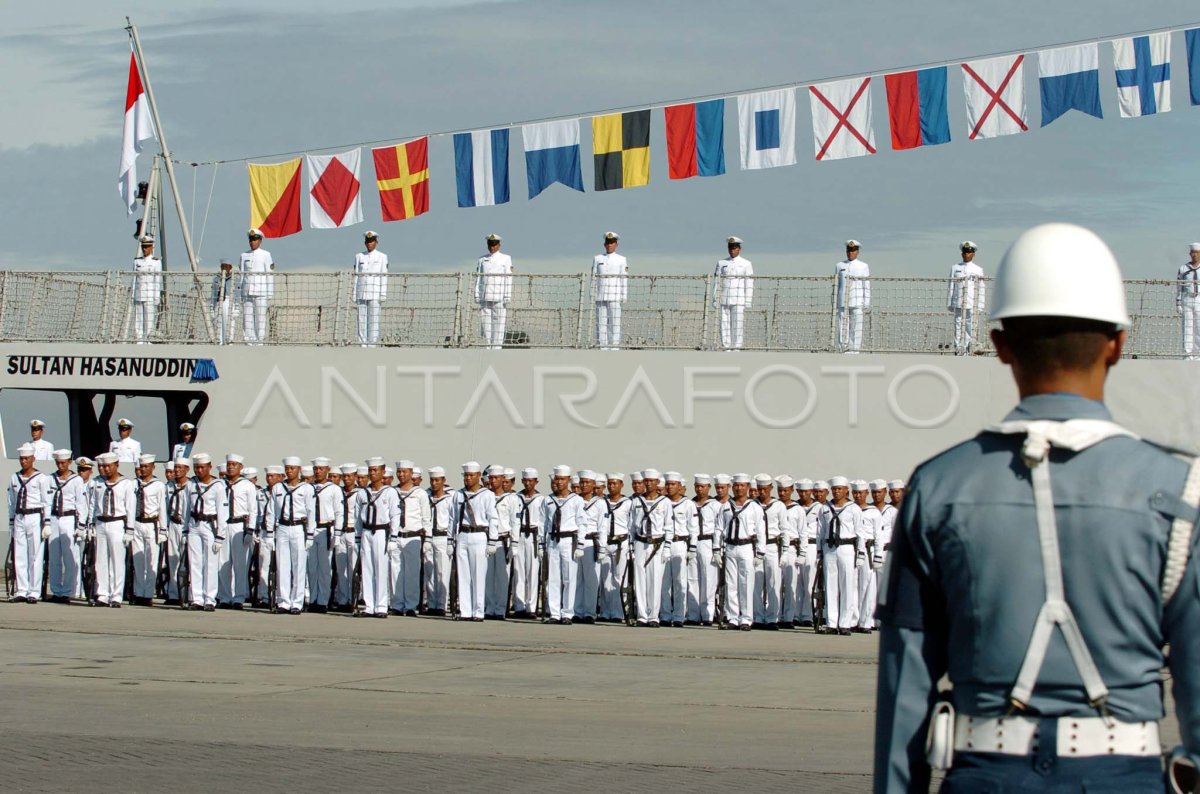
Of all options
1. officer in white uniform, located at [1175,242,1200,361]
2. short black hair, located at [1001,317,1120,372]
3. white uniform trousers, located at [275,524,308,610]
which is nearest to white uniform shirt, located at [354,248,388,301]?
white uniform trousers, located at [275,524,308,610]

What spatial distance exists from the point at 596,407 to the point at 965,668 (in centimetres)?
1866

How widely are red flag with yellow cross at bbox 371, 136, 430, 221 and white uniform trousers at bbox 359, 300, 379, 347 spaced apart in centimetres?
162

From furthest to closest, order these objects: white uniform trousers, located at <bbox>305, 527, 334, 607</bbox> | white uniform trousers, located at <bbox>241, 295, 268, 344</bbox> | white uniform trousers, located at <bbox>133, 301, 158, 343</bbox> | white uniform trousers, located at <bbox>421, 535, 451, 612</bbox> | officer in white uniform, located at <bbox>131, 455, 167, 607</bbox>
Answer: white uniform trousers, located at <bbox>133, 301, 158, 343</bbox>
white uniform trousers, located at <bbox>241, 295, 268, 344</bbox>
officer in white uniform, located at <bbox>131, 455, 167, 607</bbox>
white uniform trousers, located at <bbox>305, 527, 334, 607</bbox>
white uniform trousers, located at <bbox>421, 535, 451, 612</bbox>

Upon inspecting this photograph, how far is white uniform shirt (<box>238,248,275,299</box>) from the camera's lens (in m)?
22.3

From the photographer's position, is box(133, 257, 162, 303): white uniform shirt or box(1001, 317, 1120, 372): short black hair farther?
box(133, 257, 162, 303): white uniform shirt

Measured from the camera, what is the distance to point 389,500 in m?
18.4

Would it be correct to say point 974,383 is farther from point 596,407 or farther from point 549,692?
point 549,692

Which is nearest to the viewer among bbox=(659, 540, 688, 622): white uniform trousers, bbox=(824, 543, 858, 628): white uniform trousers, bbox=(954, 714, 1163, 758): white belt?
bbox=(954, 714, 1163, 758): white belt

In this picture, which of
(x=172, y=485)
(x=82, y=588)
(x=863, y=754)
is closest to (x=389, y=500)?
(x=172, y=485)

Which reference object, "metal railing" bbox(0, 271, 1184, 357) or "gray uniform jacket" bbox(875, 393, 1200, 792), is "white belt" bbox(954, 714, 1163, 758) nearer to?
"gray uniform jacket" bbox(875, 393, 1200, 792)

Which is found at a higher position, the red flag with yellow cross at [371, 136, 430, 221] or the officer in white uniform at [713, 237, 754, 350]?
the red flag with yellow cross at [371, 136, 430, 221]

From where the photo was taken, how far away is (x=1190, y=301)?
21.0 m

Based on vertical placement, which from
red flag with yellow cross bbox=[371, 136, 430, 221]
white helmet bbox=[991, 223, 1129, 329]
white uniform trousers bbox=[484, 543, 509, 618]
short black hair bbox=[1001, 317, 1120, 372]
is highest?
red flag with yellow cross bbox=[371, 136, 430, 221]

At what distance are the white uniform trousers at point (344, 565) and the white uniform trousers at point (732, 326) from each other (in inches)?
224
